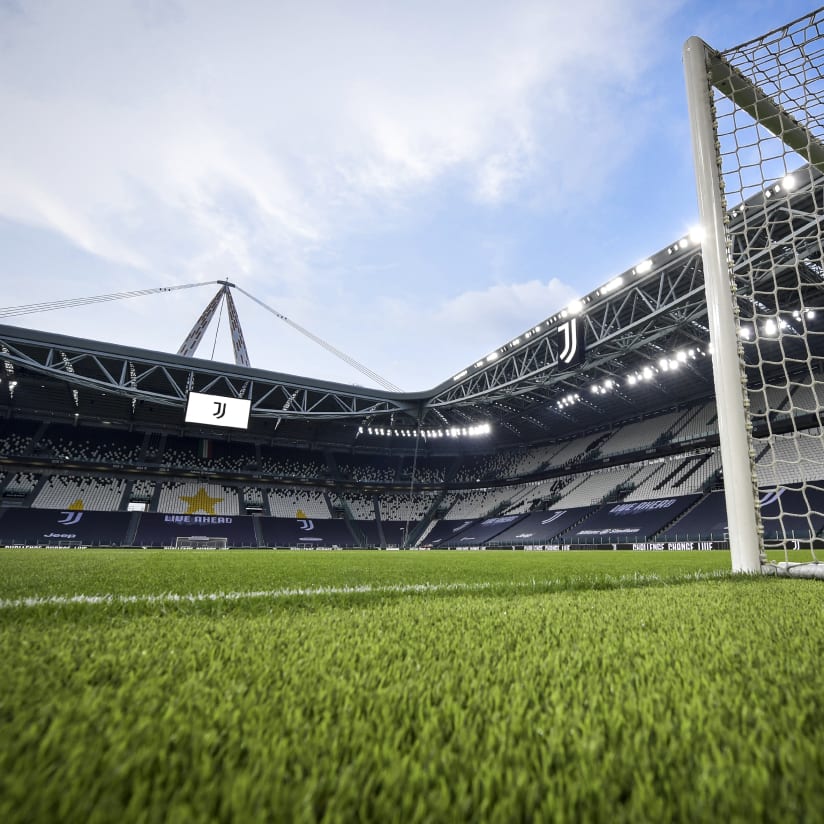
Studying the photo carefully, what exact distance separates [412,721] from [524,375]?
67.3 ft

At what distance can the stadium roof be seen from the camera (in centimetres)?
1548

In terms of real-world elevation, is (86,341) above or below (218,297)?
below

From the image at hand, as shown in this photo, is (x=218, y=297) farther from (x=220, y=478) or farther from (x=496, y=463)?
(x=496, y=463)

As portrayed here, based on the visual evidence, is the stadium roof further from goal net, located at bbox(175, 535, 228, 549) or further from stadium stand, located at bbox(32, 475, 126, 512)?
goal net, located at bbox(175, 535, 228, 549)

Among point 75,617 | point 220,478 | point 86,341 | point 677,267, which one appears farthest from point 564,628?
point 220,478

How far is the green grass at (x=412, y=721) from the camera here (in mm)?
583

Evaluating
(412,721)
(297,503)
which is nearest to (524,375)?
(297,503)

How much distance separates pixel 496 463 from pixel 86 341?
27.8 metres

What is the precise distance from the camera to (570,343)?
15.6 m

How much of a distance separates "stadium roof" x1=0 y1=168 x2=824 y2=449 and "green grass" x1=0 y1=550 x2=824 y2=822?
14.2m

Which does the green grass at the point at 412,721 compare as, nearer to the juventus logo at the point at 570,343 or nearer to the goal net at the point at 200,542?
the juventus logo at the point at 570,343

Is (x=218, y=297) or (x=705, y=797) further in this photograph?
(x=218, y=297)

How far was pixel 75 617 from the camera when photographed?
191 centimetres

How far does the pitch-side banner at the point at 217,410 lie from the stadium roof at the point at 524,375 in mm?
625
